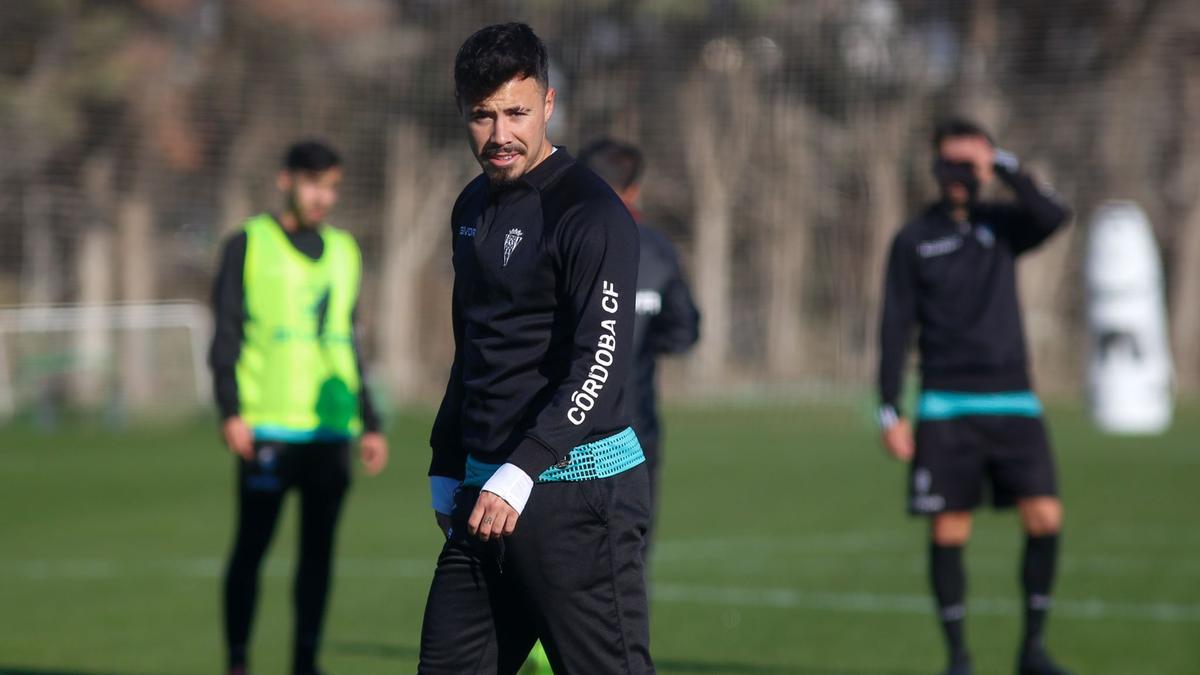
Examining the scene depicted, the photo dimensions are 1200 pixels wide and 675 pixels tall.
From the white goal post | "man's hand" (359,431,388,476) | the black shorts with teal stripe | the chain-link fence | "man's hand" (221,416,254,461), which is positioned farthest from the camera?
the white goal post

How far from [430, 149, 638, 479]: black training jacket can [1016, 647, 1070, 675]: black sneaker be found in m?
3.54

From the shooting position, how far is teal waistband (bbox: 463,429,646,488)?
4.04m

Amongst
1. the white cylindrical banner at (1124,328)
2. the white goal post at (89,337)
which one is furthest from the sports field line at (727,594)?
the white cylindrical banner at (1124,328)

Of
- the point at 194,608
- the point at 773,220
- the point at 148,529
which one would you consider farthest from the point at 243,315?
the point at 773,220

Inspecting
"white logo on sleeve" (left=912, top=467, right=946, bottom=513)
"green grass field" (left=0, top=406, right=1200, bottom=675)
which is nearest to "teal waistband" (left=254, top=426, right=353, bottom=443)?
"green grass field" (left=0, top=406, right=1200, bottom=675)

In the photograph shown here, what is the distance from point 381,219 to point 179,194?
3.20 metres

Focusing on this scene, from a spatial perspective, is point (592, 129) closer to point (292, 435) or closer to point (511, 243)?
point (292, 435)

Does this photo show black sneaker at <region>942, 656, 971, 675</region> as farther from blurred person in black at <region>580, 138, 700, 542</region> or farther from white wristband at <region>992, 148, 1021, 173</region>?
white wristband at <region>992, 148, 1021, 173</region>

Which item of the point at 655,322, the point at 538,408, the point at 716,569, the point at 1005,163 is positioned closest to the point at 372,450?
the point at 655,322

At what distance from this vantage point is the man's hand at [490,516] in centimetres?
389

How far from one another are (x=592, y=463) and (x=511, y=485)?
0.26 m

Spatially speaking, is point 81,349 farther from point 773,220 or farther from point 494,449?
point 494,449

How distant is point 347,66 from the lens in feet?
70.6

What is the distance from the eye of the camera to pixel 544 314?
13.4ft
